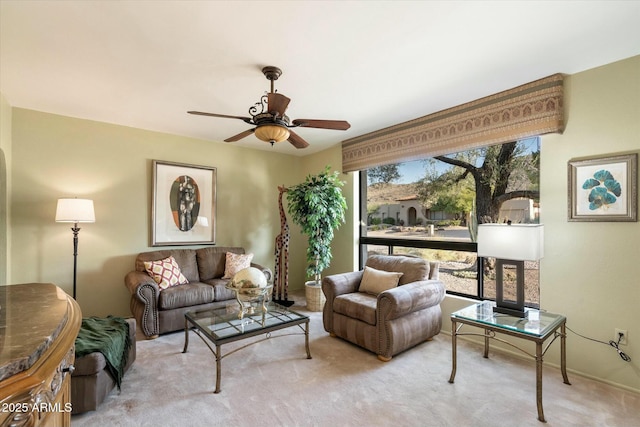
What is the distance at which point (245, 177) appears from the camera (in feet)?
16.4

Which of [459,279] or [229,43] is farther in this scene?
[459,279]

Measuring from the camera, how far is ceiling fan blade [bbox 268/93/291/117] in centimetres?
221

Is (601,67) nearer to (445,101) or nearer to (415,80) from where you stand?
(445,101)

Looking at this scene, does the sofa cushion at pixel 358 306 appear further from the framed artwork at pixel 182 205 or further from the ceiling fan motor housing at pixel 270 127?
the framed artwork at pixel 182 205

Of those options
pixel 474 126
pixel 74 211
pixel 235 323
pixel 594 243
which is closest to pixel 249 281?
pixel 235 323

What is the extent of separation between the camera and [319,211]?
409 centimetres

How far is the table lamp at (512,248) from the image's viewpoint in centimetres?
232

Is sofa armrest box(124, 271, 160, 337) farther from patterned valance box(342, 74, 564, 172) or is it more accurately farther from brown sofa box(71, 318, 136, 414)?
patterned valance box(342, 74, 564, 172)

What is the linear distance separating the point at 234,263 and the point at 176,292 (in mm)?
918

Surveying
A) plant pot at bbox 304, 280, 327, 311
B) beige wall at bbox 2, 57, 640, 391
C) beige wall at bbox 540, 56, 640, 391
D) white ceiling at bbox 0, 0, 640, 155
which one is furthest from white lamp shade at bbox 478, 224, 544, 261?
plant pot at bbox 304, 280, 327, 311

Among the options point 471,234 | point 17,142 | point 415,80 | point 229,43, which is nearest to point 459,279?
point 471,234

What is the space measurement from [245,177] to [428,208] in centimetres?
295

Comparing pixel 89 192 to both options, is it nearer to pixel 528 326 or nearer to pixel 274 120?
pixel 274 120

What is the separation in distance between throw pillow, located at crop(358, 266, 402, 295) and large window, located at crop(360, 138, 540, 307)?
0.75 meters
